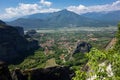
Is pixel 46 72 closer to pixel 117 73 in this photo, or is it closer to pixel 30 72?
pixel 30 72

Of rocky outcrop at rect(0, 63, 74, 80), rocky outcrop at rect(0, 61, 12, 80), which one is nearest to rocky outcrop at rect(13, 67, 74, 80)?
rocky outcrop at rect(0, 63, 74, 80)

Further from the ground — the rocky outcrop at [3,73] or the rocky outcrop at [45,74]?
the rocky outcrop at [3,73]

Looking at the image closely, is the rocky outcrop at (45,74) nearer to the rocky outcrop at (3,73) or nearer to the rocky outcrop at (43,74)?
the rocky outcrop at (43,74)

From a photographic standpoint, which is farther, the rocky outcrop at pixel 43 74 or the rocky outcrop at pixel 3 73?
the rocky outcrop at pixel 43 74

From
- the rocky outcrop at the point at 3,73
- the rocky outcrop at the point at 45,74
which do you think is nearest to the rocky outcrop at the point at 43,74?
the rocky outcrop at the point at 45,74

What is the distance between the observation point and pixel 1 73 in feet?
234

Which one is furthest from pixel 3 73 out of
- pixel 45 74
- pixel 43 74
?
pixel 45 74

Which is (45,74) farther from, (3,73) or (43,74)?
(3,73)

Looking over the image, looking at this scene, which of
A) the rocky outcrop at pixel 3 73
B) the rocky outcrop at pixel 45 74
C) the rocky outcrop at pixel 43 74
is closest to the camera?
the rocky outcrop at pixel 3 73

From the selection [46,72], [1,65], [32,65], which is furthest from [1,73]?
[32,65]

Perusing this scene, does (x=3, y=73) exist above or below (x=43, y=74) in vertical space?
→ above

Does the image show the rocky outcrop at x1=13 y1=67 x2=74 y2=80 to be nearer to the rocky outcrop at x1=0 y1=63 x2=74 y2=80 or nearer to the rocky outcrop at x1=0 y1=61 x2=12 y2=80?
the rocky outcrop at x1=0 y1=63 x2=74 y2=80

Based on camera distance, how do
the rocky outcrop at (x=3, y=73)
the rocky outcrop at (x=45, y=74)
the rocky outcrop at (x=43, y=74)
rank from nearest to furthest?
1. the rocky outcrop at (x=3, y=73)
2. the rocky outcrop at (x=43, y=74)
3. the rocky outcrop at (x=45, y=74)

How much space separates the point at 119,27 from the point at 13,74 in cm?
3501
